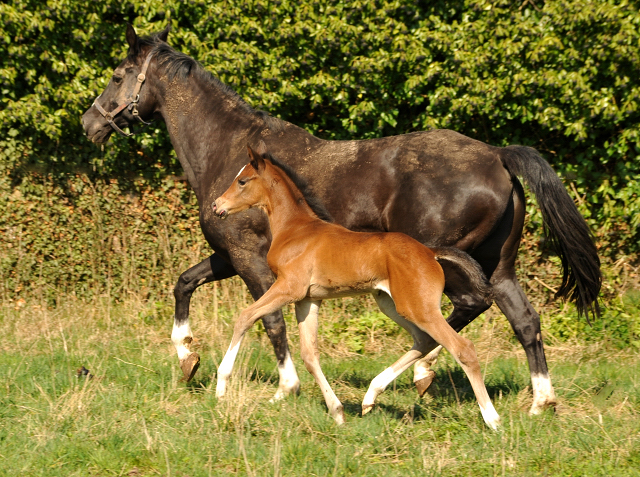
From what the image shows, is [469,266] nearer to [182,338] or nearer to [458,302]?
[458,302]

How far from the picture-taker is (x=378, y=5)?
7488 mm

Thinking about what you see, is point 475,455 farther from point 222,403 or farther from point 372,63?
point 372,63

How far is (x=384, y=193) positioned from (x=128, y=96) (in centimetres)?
248

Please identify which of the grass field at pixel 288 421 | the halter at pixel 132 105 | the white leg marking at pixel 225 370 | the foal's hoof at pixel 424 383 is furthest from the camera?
the halter at pixel 132 105

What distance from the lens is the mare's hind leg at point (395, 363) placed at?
4.31 meters

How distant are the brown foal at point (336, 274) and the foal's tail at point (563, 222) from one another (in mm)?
955

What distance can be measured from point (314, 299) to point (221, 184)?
1.40 metres

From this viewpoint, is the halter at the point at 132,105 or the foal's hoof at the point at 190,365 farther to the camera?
the halter at the point at 132,105

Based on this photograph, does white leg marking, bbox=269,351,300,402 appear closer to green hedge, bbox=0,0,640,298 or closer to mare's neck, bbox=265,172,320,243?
mare's neck, bbox=265,172,320,243

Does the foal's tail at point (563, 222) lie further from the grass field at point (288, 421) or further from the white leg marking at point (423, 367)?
the white leg marking at point (423, 367)

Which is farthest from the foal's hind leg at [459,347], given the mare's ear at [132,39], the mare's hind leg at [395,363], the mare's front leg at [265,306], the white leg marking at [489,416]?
→ the mare's ear at [132,39]

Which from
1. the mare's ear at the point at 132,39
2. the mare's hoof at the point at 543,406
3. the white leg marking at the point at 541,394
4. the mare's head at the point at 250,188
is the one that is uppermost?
the mare's ear at the point at 132,39

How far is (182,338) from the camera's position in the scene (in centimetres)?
555

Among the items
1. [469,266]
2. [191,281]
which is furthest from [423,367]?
[191,281]
